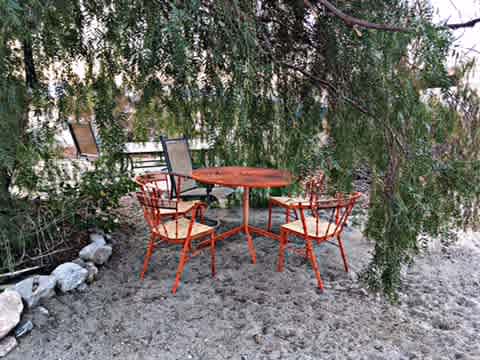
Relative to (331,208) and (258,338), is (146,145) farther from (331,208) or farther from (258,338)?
(258,338)

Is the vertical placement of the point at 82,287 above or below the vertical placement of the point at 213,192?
below

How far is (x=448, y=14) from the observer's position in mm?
1434

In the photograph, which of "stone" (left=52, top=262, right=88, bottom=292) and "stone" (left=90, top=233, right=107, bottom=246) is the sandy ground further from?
"stone" (left=90, top=233, right=107, bottom=246)

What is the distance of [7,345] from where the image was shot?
167cm

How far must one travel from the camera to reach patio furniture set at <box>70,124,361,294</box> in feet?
7.29

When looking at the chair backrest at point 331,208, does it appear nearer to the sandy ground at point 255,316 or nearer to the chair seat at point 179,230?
the sandy ground at point 255,316

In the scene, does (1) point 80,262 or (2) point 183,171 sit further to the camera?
(2) point 183,171

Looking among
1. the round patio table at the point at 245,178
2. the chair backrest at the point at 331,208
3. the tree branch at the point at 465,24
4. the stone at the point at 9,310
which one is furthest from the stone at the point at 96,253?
the tree branch at the point at 465,24

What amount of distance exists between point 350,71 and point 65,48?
1.48 meters

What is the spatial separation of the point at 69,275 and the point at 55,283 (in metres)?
0.09

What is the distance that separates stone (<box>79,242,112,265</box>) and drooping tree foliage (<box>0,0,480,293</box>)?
796mm

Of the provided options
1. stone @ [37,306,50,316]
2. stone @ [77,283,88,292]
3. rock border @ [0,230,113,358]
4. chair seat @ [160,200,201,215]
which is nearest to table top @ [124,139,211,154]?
chair seat @ [160,200,201,215]

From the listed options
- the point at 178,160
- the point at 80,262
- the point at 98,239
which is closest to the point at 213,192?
the point at 178,160

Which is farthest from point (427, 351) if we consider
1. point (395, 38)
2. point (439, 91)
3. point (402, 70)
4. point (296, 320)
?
point (395, 38)
